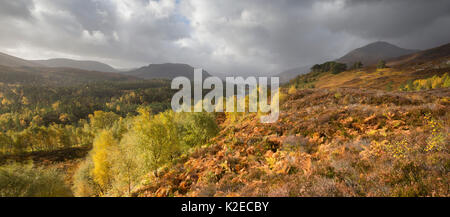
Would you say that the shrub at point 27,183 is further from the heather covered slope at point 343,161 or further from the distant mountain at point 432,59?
the distant mountain at point 432,59

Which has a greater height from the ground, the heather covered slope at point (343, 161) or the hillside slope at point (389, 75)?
the hillside slope at point (389, 75)

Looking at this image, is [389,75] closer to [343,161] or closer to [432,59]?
[432,59]

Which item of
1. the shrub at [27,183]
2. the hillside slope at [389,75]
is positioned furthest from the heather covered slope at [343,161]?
the hillside slope at [389,75]

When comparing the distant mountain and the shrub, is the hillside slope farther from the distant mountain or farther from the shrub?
the shrub

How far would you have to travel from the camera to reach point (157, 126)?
17188mm

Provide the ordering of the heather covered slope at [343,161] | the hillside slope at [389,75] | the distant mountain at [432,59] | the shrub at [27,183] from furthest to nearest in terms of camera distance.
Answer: the distant mountain at [432,59], the hillside slope at [389,75], the shrub at [27,183], the heather covered slope at [343,161]

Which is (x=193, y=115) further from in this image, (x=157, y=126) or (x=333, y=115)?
(x=333, y=115)

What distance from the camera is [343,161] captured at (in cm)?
689

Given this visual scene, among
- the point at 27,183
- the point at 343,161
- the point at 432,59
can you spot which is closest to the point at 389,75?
the point at 432,59

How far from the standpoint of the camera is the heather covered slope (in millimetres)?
5141

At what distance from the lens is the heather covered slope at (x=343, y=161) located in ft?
16.9
